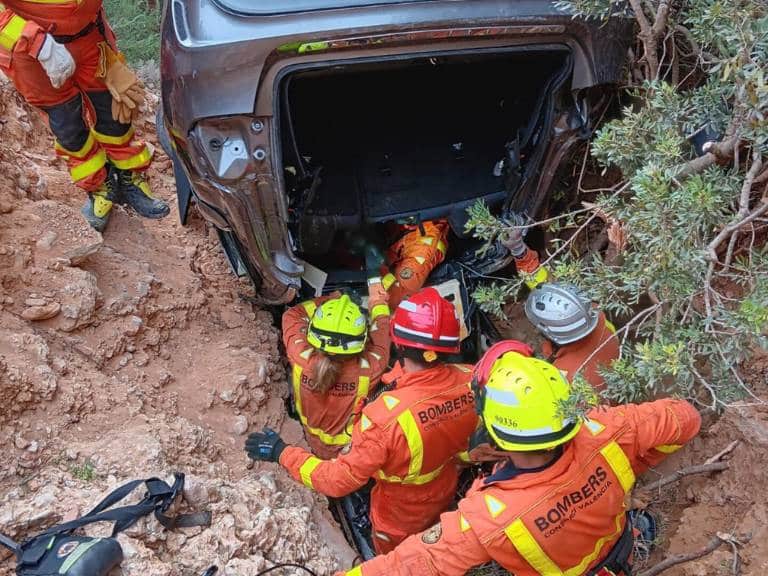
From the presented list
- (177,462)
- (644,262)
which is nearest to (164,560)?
(177,462)

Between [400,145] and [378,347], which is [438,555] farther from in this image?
[400,145]

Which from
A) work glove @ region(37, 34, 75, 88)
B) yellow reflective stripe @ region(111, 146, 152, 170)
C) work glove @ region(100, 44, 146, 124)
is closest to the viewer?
work glove @ region(37, 34, 75, 88)

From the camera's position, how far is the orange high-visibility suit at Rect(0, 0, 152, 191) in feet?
11.0

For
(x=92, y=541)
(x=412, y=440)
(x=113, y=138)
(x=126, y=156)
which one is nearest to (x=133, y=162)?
(x=126, y=156)

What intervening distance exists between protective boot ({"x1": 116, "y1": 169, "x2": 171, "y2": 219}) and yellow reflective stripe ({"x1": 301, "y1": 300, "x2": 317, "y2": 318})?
1049mm

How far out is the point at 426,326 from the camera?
9.75 ft

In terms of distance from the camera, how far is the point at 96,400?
278 cm

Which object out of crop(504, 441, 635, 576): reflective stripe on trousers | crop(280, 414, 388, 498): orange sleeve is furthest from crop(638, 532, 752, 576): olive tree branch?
crop(280, 414, 388, 498): orange sleeve

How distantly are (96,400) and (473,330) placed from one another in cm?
233

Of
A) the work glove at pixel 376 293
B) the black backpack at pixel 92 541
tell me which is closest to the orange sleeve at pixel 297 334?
the work glove at pixel 376 293

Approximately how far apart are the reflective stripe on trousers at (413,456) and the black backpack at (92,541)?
38.5 inches

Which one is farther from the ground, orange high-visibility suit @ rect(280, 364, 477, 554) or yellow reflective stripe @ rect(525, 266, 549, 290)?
yellow reflective stripe @ rect(525, 266, 549, 290)

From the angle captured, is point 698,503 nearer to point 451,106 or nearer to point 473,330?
point 473,330

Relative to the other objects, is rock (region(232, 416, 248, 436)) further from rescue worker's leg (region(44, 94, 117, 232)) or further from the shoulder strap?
rescue worker's leg (region(44, 94, 117, 232))
